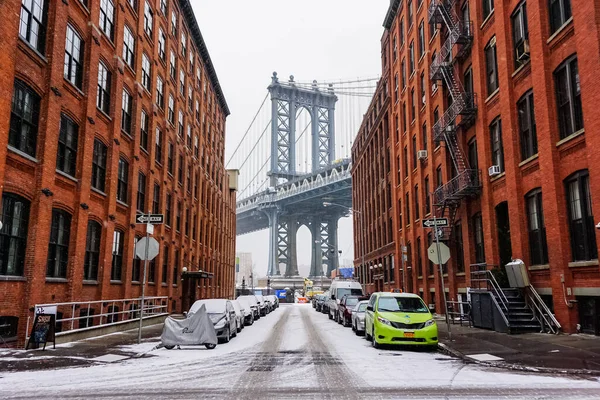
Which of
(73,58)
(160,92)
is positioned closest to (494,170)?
(73,58)

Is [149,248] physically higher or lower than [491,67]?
lower

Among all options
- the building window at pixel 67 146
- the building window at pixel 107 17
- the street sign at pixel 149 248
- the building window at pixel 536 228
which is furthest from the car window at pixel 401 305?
the building window at pixel 107 17

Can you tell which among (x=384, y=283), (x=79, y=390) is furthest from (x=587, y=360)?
(x=384, y=283)

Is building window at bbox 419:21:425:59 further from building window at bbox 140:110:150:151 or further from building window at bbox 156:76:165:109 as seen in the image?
building window at bbox 140:110:150:151

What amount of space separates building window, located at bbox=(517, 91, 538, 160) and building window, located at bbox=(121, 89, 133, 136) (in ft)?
58.0

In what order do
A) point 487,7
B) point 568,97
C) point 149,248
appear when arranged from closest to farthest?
point 149,248
point 568,97
point 487,7

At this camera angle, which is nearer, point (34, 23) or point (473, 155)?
point (34, 23)

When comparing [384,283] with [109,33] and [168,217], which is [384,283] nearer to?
[168,217]

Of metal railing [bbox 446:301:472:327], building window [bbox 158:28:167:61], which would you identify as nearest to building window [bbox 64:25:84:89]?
building window [bbox 158:28:167:61]

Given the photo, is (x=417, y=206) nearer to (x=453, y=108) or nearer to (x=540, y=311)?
(x=453, y=108)

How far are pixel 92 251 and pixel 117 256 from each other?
9.33ft

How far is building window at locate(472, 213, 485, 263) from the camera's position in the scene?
23913 mm

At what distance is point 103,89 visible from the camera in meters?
22.1

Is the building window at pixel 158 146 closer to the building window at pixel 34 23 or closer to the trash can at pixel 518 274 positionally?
the building window at pixel 34 23
